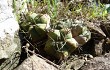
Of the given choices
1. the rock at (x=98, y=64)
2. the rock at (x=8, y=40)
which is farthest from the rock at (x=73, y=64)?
the rock at (x=8, y=40)

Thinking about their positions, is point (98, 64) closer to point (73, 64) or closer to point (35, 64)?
point (73, 64)

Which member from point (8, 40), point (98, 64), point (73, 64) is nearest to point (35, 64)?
point (8, 40)

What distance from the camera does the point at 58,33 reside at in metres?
2.51

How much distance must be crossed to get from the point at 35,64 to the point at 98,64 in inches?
22.2

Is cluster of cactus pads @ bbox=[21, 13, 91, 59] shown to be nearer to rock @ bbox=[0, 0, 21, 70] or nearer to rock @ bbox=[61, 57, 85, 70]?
rock @ bbox=[61, 57, 85, 70]

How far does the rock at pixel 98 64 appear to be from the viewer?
2521 millimetres

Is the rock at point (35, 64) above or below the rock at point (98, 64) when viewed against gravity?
above

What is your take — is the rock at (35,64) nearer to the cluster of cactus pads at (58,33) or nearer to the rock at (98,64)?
the cluster of cactus pads at (58,33)

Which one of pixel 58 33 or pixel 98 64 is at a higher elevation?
pixel 58 33

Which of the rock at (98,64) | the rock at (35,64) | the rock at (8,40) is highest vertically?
the rock at (8,40)

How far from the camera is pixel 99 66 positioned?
2.54 meters

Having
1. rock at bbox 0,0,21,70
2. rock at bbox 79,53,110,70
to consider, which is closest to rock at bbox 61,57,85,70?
rock at bbox 79,53,110,70

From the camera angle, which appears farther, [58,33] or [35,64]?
[58,33]

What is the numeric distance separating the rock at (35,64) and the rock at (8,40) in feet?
0.38
